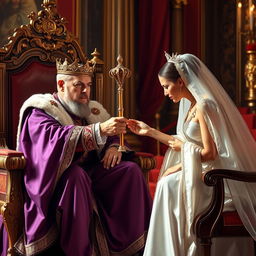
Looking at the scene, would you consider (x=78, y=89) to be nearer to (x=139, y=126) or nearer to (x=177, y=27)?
(x=139, y=126)

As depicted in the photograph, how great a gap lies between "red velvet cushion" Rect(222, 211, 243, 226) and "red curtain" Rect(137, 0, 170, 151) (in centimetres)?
399

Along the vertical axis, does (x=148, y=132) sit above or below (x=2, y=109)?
below

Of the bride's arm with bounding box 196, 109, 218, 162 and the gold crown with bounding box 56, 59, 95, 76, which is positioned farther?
the gold crown with bounding box 56, 59, 95, 76

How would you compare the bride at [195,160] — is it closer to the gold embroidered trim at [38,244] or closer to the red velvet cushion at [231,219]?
the red velvet cushion at [231,219]

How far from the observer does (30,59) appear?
14.6 ft

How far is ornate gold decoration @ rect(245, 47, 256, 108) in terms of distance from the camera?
652cm

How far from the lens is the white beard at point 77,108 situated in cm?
418

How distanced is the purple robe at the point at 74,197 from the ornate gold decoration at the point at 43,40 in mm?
556

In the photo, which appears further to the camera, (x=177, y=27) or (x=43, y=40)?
(x=177, y=27)

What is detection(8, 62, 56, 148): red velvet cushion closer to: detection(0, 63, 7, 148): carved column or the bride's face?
detection(0, 63, 7, 148): carved column

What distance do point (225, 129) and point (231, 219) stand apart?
53cm

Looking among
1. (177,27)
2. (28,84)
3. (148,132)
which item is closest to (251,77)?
(177,27)

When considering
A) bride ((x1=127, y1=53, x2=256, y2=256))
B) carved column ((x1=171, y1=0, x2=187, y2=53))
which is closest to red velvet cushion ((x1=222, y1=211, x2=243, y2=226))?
bride ((x1=127, y1=53, x2=256, y2=256))

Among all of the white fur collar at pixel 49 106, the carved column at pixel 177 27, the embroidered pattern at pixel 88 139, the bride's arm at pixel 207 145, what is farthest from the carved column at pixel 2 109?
the carved column at pixel 177 27
